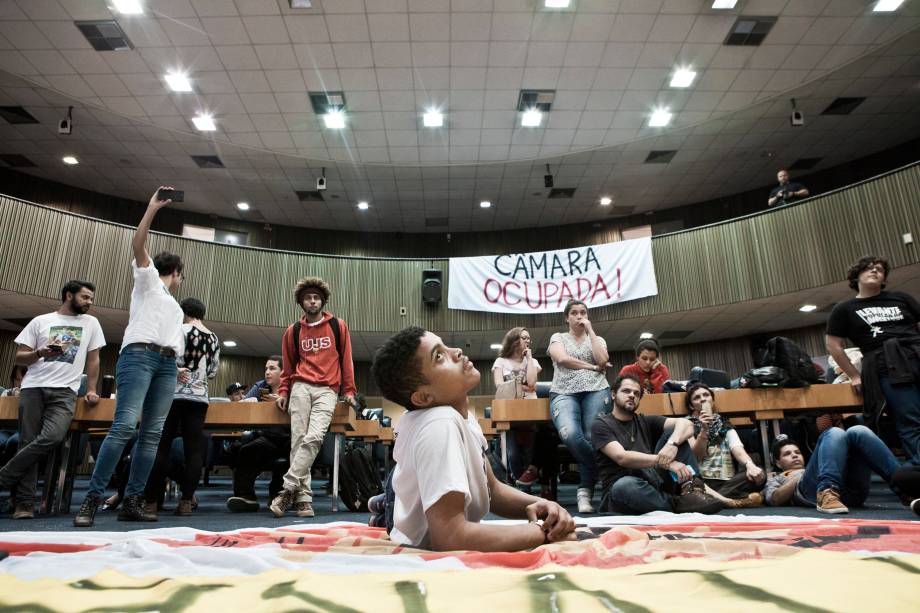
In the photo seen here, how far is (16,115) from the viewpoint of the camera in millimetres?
9414

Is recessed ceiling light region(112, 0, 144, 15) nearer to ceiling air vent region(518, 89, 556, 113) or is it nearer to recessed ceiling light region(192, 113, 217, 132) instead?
recessed ceiling light region(192, 113, 217, 132)

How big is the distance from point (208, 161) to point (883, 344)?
11023 millimetres

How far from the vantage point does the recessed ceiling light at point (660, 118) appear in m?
9.50

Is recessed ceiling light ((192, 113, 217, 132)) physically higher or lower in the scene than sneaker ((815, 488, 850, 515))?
higher

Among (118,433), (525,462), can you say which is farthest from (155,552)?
(525,462)

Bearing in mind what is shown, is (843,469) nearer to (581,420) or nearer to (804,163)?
(581,420)

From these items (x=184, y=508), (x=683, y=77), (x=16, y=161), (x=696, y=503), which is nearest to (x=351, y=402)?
(x=184, y=508)

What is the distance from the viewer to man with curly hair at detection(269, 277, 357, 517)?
13.1ft

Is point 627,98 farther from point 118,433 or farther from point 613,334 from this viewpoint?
point 118,433

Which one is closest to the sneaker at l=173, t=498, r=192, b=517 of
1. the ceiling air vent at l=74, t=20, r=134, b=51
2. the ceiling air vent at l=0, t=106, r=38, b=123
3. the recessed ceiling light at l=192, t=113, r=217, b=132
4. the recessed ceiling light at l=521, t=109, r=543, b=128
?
the ceiling air vent at l=74, t=20, r=134, b=51

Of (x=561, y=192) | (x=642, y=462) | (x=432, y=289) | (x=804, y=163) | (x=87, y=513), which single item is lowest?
(x=87, y=513)

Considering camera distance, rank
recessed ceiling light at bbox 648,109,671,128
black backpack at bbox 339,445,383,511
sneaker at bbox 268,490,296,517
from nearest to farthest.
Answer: sneaker at bbox 268,490,296,517
black backpack at bbox 339,445,383,511
recessed ceiling light at bbox 648,109,671,128

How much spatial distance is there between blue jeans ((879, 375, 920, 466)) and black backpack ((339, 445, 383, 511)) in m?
3.72

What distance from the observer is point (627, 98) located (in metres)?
9.10
